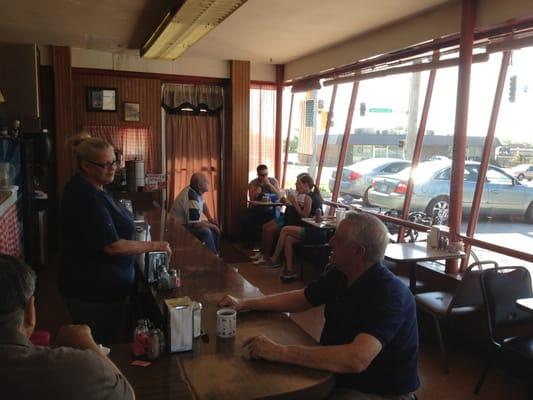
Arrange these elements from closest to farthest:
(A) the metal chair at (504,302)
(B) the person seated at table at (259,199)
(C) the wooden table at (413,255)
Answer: (A) the metal chair at (504,302) → (C) the wooden table at (413,255) → (B) the person seated at table at (259,199)

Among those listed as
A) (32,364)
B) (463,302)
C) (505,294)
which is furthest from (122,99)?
(32,364)

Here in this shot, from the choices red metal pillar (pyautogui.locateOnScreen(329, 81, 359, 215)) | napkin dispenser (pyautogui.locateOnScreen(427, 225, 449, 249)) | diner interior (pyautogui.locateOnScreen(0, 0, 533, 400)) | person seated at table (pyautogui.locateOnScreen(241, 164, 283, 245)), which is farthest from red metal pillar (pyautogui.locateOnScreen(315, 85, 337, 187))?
napkin dispenser (pyautogui.locateOnScreen(427, 225, 449, 249))

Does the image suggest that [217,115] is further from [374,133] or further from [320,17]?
[320,17]

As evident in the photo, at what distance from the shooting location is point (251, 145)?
7.97 meters

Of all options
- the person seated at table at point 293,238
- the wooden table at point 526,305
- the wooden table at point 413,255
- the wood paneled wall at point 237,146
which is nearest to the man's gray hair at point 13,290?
the wooden table at point 526,305

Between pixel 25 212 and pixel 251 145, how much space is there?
3879mm

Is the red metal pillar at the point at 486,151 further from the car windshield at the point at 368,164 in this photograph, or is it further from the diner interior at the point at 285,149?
the car windshield at the point at 368,164

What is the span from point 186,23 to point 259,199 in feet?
11.1

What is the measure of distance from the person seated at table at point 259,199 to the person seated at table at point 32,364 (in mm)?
6056

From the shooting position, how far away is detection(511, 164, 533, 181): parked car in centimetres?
408

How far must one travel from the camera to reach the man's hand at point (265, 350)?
168cm

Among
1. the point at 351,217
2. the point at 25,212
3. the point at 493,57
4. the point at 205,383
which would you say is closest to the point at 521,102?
the point at 493,57

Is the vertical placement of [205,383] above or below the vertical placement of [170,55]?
below

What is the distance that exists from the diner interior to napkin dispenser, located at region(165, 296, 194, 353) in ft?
0.14
